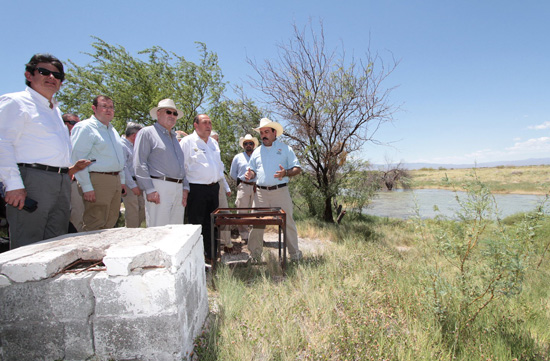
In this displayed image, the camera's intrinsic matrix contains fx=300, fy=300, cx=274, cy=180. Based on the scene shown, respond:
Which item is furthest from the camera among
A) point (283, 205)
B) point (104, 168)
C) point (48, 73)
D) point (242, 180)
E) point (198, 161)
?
point (242, 180)

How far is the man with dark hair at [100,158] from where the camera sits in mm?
3600

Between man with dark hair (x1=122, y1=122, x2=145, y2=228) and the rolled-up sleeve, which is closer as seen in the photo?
the rolled-up sleeve

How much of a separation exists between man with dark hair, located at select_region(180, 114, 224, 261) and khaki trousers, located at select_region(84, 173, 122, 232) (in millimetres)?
912

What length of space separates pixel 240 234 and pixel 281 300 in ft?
12.5

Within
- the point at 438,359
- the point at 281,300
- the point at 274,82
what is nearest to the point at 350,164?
the point at 274,82

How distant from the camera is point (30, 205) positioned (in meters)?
2.47

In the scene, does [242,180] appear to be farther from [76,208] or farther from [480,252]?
[480,252]

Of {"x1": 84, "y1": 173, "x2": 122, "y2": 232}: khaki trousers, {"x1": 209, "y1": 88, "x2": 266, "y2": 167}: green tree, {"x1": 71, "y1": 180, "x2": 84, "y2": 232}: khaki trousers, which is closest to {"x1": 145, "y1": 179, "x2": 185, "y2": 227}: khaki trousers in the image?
{"x1": 84, "y1": 173, "x2": 122, "y2": 232}: khaki trousers

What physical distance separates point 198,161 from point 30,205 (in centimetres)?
212

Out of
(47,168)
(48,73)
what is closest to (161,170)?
(47,168)

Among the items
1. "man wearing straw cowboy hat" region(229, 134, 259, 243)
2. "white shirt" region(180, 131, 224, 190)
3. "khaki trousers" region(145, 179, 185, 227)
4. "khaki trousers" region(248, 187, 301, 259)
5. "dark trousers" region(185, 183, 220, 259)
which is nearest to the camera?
"khaki trousers" region(145, 179, 185, 227)

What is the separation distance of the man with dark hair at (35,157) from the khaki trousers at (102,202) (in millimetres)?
848

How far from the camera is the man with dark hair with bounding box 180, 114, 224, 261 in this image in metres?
4.32

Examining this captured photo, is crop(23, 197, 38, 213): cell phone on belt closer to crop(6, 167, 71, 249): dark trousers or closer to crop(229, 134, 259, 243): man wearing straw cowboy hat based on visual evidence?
crop(6, 167, 71, 249): dark trousers
